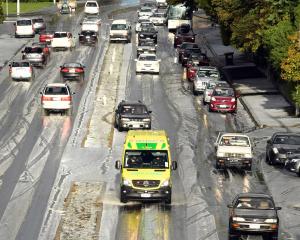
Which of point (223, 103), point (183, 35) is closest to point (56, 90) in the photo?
point (223, 103)

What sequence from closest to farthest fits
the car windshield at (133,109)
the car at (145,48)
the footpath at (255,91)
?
the car windshield at (133,109)
the footpath at (255,91)
the car at (145,48)

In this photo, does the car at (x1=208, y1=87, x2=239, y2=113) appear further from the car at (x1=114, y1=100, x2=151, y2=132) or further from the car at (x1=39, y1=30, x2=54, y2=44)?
the car at (x1=39, y1=30, x2=54, y2=44)

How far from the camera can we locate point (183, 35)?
9681cm

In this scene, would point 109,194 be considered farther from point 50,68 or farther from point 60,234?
point 50,68

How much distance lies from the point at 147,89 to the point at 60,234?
37358mm

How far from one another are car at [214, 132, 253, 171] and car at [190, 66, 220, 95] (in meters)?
21.7

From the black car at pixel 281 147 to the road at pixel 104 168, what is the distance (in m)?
0.63

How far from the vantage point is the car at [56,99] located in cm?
5766

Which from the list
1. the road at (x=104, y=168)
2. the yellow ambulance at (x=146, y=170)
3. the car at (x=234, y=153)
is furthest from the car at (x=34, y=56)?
the yellow ambulance at (x=146, y=170)

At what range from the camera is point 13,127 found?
54.8 meters

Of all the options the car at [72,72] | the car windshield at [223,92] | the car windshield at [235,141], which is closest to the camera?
the car windshield at [235,141]

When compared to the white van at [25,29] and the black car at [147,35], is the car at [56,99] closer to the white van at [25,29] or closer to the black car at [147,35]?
the black car at [147,35]

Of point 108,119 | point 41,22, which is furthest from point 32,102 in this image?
point 41,22

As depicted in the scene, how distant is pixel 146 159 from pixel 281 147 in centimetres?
1059
